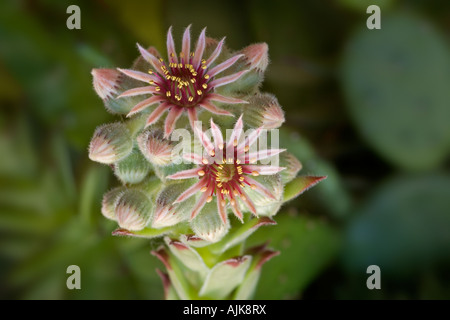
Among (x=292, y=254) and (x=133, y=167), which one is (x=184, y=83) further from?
(x=292, y=254)

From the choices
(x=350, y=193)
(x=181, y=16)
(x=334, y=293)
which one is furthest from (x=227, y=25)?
(x=334, y=293)

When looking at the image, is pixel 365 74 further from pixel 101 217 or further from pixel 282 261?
pixel 101 217

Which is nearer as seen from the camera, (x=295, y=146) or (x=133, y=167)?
(x=133, y=167)

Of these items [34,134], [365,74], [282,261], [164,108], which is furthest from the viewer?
[34,134]

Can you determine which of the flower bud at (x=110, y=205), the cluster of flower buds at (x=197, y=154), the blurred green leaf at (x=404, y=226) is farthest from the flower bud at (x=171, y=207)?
the blurred green leaf at (x=404, y=226)

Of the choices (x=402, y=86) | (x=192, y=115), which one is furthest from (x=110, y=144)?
(x=402, y=86)

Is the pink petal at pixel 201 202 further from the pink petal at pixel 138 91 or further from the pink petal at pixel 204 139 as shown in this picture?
the pink petal at pixel 138 91

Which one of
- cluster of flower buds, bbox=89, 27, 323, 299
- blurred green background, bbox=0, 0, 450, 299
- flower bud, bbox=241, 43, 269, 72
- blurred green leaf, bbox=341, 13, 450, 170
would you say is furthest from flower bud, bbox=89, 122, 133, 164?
blurred green leaf, bbox=341, 13, 450, 170
